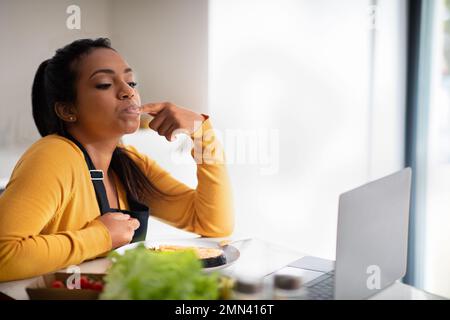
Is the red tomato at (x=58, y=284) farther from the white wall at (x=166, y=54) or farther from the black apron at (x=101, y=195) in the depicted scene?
the white wall at (x=166, y=54)

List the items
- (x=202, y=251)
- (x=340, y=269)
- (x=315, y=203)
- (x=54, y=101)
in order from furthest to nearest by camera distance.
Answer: (x=315, y=203), (x=54, y=101), (x=202, y=251), (x=340, y=269)

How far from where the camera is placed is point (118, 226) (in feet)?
5.12

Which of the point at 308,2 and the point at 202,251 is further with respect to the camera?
the point at 308,2

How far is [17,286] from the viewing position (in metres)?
1.35

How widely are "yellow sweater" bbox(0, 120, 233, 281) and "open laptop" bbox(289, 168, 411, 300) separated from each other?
1.82 feet

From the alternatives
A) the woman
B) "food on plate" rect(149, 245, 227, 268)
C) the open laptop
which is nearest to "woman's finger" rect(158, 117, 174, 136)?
the woman

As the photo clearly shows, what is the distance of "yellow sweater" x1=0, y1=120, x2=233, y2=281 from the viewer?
4.55 feet

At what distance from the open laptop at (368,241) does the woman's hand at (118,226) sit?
479 mm

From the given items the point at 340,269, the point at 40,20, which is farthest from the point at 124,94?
the point at 340,269

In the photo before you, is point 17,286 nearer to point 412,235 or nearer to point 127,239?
point 127,239

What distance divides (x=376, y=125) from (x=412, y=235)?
0.58 metres

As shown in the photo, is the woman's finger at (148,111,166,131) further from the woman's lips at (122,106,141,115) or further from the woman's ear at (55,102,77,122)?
the woman's ear at (55,102,77,122)

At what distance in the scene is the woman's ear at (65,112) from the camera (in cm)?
172

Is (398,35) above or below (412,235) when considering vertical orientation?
above
